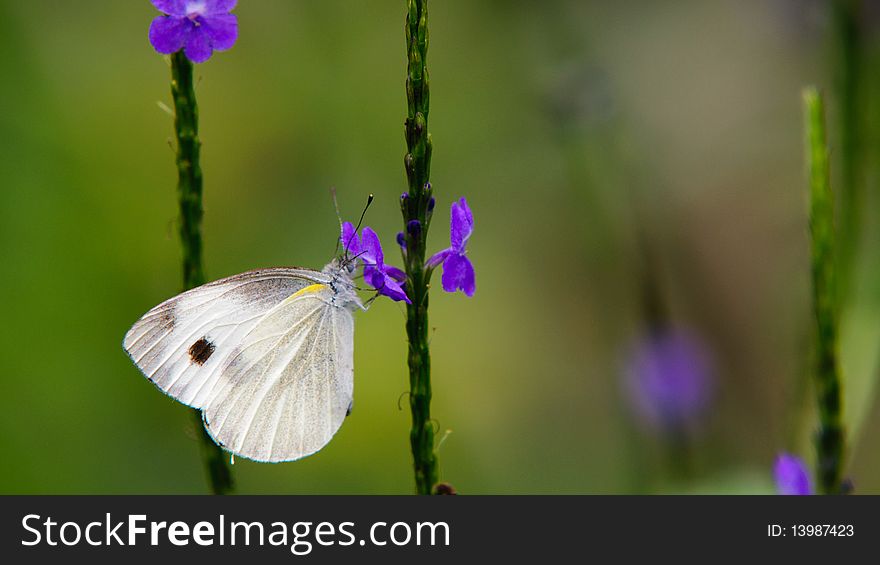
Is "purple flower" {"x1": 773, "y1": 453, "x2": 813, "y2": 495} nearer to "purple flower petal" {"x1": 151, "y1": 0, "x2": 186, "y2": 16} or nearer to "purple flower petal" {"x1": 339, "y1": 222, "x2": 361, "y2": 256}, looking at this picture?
"purple flower petal" {"x1": 339, "y1": 222, "x2": 361, "y2": 256}

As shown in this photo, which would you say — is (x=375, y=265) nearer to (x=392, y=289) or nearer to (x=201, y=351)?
(x=392, y=289)

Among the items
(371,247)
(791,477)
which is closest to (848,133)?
(791,477)

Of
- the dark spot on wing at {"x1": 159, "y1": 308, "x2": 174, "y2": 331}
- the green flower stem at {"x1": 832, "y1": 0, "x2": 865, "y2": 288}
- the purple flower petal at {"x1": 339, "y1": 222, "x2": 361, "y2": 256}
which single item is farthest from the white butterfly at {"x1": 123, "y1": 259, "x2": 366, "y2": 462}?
the green flower stem at {"x1": 832, "y1": 0, "x2": 865, "y2": 288}

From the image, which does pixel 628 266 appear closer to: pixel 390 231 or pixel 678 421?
pixel 678 421

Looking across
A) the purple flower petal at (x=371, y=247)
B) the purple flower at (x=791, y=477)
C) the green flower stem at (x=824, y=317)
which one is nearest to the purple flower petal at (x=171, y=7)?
the purple flower petal at (x=371, y=247)

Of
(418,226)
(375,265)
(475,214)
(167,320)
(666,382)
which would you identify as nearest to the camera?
(418,226)

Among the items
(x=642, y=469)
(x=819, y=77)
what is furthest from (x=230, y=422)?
(x=819, y=77)
